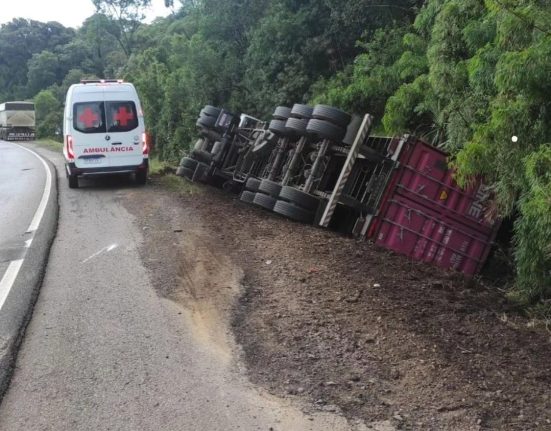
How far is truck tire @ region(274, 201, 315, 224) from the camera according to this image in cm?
871

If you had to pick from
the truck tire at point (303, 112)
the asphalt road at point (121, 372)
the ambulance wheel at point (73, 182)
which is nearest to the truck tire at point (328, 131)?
the truck tire at point (303, 112)

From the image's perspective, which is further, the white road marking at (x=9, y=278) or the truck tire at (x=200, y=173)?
the truck tire at (x=200, y=173)

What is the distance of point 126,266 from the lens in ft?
21.7

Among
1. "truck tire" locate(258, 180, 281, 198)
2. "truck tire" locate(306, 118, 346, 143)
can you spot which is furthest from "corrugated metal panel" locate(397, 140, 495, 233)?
"truck tire" locate(258, 180, 281, 198)

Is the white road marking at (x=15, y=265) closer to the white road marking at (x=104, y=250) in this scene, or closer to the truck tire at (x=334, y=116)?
the white road marking at (x=104, y=250)

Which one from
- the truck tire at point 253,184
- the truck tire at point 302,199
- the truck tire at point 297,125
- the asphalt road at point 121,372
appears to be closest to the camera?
the asphalt road at point 121,372

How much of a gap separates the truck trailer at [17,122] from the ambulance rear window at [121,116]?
1555 inches

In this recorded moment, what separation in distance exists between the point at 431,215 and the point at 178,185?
21.1ft

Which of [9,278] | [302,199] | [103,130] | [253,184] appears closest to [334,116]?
[302,199]

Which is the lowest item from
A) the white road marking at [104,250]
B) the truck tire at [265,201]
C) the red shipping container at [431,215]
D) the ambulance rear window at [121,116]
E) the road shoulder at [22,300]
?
the road shoulder at [22,300]

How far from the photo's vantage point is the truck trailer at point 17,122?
4744 cm

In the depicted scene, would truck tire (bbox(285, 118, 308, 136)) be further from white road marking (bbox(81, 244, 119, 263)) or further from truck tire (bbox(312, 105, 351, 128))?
white road marking (bbox(81, 244, 119, 263))

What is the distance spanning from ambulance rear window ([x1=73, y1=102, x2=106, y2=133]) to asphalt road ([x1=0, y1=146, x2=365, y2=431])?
6390 mm

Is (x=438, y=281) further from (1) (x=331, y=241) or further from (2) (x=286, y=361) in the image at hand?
(2) (x=286, y=361)
